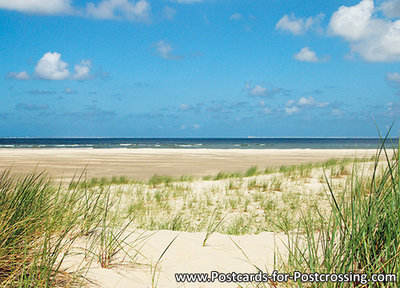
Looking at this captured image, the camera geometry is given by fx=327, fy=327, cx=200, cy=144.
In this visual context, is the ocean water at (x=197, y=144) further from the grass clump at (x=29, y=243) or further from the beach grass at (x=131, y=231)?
the grass clump at (x=29, y=243)

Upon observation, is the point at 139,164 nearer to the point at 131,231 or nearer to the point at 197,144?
the point at 131,231

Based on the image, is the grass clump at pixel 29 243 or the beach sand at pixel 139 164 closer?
the grass clump at pixel 29 243

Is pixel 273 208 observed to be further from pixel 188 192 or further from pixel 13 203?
pixel 13 203

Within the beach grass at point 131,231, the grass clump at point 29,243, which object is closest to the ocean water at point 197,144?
the beach grass at point 131,231

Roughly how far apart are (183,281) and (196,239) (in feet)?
4.08

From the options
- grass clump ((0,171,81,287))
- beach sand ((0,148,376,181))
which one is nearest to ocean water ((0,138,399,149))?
beach sand ((0,148,376,181))

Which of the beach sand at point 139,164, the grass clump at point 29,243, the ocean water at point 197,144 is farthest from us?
the ocean water at point 197,144

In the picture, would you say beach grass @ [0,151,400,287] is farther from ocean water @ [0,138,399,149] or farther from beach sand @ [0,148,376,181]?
ocean water @ [0,138,399,149]

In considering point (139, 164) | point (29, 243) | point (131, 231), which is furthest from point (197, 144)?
point (29, 243)

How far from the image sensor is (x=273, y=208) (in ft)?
22.0

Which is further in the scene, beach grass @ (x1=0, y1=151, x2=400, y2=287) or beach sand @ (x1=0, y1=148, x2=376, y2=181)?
beach sand @ (x1=0, y1=148, x2=376, y2=181)

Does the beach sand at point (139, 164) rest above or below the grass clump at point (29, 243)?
below

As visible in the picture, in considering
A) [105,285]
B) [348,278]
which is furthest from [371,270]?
[105,285]

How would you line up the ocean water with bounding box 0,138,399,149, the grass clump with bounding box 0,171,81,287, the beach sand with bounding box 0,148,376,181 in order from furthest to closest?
the ocean water with bounding box 0,138,399,149 < the beach sand with bounding box 0,148,376,181 < the grass clump with bounding box 0,171,81,287
